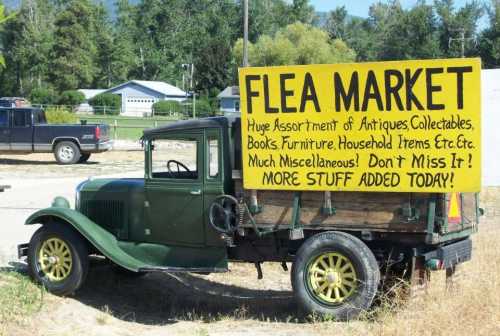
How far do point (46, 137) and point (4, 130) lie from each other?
1416 mm

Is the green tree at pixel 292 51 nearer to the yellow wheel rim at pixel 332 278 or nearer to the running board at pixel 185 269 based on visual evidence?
the running board at pixel 185 269

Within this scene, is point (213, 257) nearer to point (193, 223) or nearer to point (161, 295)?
point (193, 223)

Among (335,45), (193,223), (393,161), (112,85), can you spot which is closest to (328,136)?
(393,161)

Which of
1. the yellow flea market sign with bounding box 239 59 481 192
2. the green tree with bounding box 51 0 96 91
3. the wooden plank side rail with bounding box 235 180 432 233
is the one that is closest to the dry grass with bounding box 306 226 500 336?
the wooden plank side rail with bounding box 235 180 432 233

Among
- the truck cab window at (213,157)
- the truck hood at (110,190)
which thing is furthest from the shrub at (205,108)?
the truck cab window at (213,157)

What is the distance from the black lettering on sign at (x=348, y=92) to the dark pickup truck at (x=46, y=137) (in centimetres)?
2002

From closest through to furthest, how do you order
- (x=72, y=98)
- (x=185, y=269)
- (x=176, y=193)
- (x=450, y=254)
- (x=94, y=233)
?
(x=450, y=254)
(x=185, y=269)
(x=176, y=193)
(x=94, y=233)
(x=72, y=98)

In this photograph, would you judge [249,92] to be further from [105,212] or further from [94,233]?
[105,212]

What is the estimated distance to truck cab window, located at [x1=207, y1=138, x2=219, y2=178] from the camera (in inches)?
341

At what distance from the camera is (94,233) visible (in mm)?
9008

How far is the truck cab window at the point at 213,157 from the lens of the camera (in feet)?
28.5

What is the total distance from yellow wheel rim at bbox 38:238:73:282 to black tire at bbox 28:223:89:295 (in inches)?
0.4

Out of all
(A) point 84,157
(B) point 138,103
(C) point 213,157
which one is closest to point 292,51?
(B) point 138,103

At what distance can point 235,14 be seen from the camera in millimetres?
126312
